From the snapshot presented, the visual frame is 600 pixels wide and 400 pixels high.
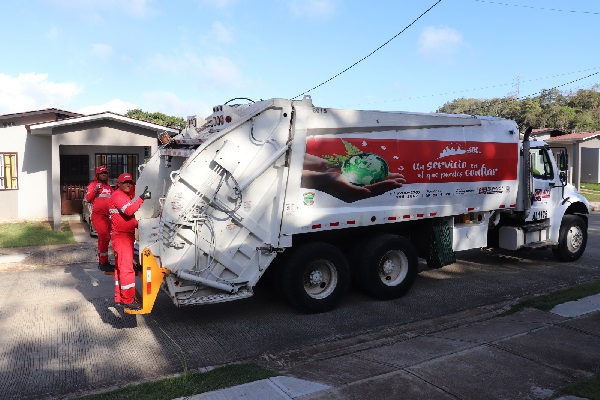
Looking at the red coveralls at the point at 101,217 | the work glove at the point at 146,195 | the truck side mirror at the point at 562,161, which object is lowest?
the red coveralls at the point at 101,217

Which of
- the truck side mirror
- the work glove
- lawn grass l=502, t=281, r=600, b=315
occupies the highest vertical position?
the truck side mirror

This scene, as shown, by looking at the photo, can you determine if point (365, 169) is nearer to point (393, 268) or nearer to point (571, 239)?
point (393, 268)

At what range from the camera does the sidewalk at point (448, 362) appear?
4363 mm

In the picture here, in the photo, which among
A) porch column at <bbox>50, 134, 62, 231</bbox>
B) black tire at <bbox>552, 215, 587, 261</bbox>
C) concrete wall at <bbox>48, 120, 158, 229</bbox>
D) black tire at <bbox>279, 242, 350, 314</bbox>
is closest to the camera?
black tire at <bbox>279, 242, 350, 314</bbox>

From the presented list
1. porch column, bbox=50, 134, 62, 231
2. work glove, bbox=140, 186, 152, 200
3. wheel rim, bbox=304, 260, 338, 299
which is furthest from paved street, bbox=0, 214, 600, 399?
porch column, bbox=50, 134, 62, 231

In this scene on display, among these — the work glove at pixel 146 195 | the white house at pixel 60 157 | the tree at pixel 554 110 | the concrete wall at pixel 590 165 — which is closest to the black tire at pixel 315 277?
the work glove at pixel 146 195

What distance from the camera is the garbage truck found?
6.20 metres

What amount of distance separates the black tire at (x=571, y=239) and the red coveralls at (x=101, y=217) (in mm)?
8114

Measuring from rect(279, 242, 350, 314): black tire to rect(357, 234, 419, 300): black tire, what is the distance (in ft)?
1.19

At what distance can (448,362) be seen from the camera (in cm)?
→ 493

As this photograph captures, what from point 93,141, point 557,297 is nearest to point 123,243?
point 557,297

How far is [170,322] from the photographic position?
22.0 ft

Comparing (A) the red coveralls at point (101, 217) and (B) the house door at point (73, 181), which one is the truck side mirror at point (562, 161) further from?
(B) the house door at point (73, 181)

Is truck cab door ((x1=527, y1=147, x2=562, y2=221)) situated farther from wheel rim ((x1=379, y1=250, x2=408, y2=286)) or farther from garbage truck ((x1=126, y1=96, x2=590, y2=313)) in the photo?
wheel rim ((x1=379, y1=250, x2=408, y2=286))
